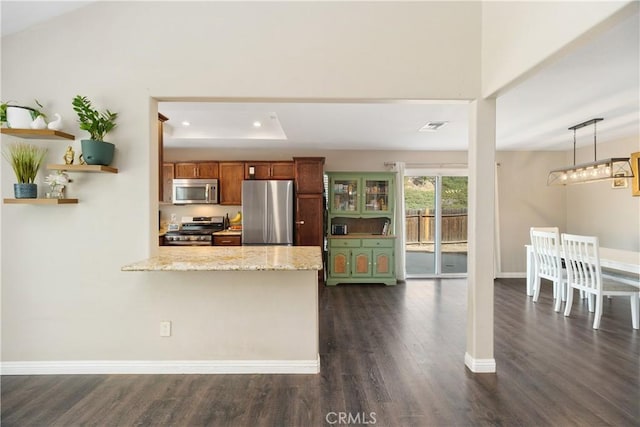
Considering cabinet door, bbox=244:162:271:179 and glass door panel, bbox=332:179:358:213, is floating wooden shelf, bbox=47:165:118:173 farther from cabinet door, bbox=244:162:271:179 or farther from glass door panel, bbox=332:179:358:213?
glass door panel, bbox=332:179:358:213

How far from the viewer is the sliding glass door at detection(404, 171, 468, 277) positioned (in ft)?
20.4

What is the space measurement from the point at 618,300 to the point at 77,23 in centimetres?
685

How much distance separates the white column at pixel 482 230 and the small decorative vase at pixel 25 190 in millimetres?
3338

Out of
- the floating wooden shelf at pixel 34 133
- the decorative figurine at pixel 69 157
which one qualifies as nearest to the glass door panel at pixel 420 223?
the decorative figurine at pixel 69 157

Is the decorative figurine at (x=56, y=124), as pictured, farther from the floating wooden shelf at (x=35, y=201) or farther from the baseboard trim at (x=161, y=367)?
the baseboard trim at (x=161, y=367)

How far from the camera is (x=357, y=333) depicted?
11.3ft

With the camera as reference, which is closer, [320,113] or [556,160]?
[320,113]

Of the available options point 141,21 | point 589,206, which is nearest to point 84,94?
point 141,21

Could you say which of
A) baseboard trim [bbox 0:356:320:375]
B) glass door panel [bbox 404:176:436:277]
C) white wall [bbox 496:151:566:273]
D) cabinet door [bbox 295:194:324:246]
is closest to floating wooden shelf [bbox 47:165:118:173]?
baseboard trim [bbox 0:356:320:375]

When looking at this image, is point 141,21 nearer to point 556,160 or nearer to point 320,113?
point 320,113

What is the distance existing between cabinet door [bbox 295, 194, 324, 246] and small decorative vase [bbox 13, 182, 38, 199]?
3467 millimetres

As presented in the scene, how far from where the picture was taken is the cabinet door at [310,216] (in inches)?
214

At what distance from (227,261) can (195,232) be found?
3.37m

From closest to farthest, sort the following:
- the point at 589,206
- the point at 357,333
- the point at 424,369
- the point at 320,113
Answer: the point at 424,369, the point at 357,333, the point at 320,113, the point at 589,206
